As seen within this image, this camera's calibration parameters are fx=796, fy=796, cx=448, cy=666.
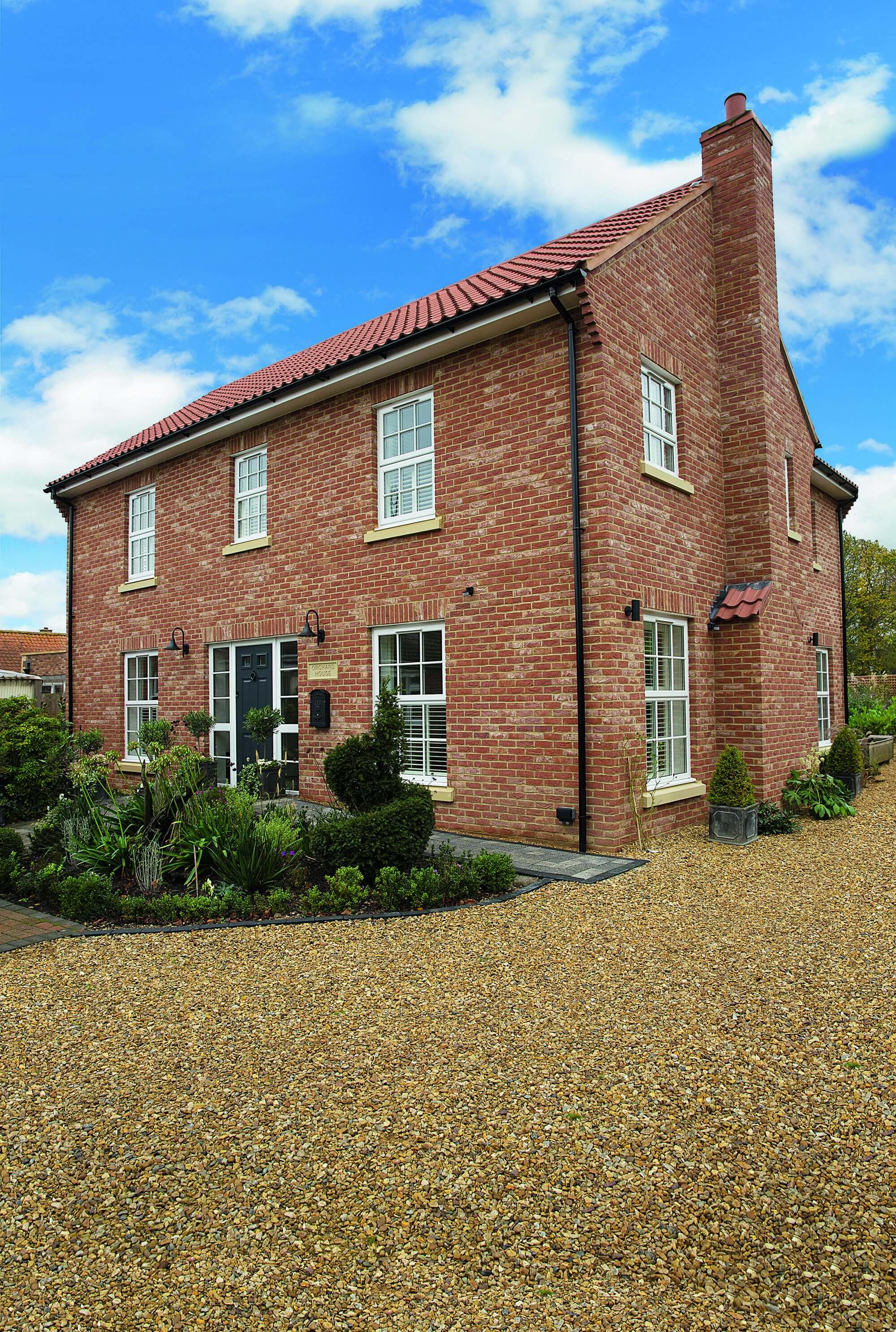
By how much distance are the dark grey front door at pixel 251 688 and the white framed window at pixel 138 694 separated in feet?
7.85

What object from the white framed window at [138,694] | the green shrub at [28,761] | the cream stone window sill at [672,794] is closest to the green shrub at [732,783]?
the cream stone window sill at [672,794]

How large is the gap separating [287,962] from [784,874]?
4770 millimetres

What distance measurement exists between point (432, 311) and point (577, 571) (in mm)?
5089

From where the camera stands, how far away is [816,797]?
10602 mm

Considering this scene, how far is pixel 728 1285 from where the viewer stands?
7.59ft

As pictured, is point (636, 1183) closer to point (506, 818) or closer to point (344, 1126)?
point (344, 1126)

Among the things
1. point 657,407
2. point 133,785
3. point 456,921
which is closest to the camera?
point 456,921

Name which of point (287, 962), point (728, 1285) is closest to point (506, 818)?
point (287, 962)

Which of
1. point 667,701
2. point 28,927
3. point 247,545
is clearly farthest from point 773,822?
point 247,545

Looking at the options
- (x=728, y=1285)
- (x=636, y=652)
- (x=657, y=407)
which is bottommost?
(x=728, y=1285)

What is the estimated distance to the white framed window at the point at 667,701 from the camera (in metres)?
9.14

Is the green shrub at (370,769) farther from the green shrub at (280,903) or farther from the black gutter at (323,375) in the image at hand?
the black gutter at (323,375)

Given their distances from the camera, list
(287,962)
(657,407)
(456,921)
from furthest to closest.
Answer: (657,407) → (456,921) → (287,962)

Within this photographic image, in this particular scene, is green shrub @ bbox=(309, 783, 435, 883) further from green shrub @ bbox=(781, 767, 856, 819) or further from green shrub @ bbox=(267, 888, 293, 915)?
green shrub @ bbox=(781, 767, 856, 819)
